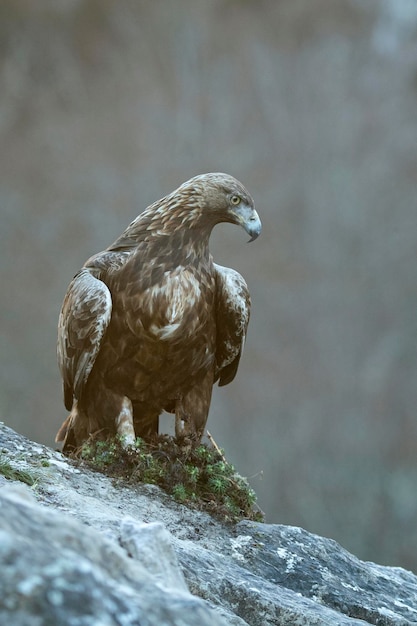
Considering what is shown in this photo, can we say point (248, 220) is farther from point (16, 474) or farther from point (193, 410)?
point (16, 474)

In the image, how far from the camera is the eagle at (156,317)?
3990 millimetres

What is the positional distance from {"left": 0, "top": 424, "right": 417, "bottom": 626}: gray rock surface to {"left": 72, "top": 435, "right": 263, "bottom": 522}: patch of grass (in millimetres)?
83

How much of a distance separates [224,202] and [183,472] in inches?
49.4

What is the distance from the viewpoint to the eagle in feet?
13.1

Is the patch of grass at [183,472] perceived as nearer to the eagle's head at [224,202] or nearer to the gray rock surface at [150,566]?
the gray rock surface at [150,566]

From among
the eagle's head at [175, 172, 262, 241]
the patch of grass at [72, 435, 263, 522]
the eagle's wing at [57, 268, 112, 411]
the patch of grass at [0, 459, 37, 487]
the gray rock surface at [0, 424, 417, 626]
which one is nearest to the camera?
the gray rock surface at [0, 424, 417, 626]

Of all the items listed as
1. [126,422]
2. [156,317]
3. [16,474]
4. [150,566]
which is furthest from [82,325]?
→ [150,566]

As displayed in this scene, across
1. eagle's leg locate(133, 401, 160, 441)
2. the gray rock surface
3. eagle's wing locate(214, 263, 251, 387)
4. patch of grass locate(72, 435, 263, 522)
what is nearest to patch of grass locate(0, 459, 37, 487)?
the gray rock surface

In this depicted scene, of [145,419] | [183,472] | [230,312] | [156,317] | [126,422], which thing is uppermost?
[230,312]

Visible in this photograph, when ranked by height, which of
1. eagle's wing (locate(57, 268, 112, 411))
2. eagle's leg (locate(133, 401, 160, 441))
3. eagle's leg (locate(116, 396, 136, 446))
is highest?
eagle's wing (locate(57, 268, 112, 411))

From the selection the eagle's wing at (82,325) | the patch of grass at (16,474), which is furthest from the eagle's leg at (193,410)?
the patch of grass at (16,474)

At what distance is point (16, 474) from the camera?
308cm

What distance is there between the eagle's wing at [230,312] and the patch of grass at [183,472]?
647 millimetres

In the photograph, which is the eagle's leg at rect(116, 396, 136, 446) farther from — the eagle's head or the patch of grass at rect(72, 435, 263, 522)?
the eagle's head
